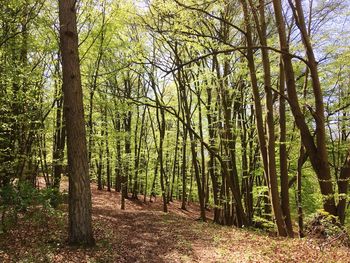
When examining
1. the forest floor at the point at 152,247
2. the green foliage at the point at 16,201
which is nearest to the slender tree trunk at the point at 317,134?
the forest floor at the point at 152,247

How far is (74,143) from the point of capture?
730cm

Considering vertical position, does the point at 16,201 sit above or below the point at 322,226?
above

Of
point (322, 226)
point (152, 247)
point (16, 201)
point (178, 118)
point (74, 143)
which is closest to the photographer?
point (322, 226)

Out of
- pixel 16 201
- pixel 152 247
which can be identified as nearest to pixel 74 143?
pixel 16 201

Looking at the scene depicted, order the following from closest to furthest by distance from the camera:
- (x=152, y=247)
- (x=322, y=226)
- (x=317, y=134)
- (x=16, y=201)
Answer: (x=322, y=226)
(x=317, y=134)
(x=16, y=201)
(x=152, y=247)

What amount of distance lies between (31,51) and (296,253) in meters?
11.9

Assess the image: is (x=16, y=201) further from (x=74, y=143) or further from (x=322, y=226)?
(x=322, y=226)

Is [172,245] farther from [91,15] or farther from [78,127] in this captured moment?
[91,15]

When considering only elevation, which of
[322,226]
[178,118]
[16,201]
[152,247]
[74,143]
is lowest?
[152,247]

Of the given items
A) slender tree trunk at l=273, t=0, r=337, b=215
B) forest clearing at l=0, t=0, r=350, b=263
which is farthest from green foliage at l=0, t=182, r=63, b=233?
slender tree trunk at l=273, t=0, r=337, b=215

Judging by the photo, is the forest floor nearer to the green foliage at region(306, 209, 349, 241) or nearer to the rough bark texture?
the green foliage at region(306, 209, 349, 241)

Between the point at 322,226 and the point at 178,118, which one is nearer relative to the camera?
the point at 322,226

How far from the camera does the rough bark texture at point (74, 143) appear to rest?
23.8 feet

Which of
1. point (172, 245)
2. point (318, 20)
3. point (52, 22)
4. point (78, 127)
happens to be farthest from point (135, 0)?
point (172, 245)
